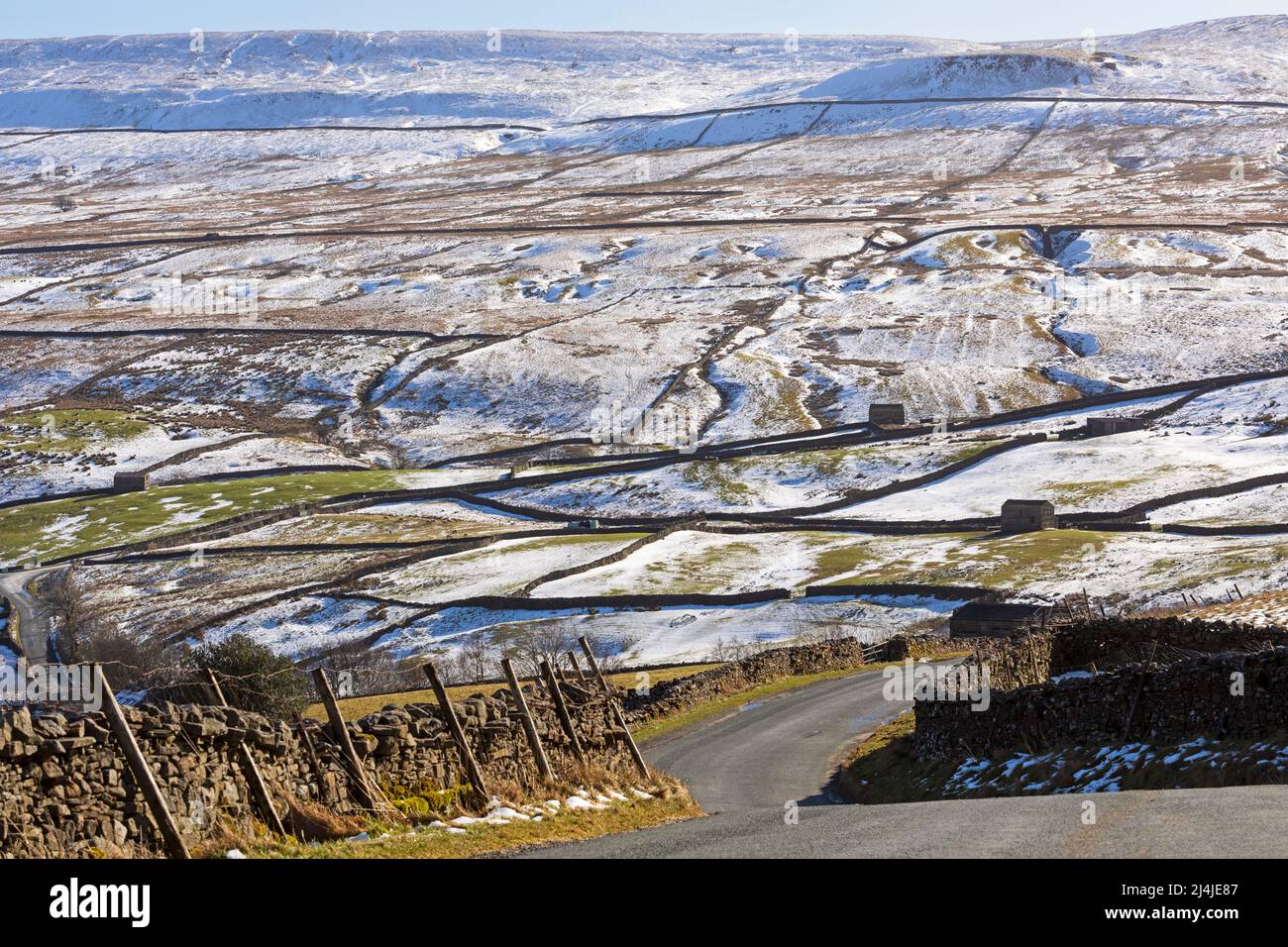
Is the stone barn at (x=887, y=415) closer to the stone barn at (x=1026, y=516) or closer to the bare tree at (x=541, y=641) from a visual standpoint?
the stone barn at (x=1026, y=516)

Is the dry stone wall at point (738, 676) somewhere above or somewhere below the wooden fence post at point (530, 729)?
below

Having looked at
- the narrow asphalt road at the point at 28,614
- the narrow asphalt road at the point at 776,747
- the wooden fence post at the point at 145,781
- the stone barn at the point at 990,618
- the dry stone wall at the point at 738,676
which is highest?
the wooden fence post at the point at 145,781

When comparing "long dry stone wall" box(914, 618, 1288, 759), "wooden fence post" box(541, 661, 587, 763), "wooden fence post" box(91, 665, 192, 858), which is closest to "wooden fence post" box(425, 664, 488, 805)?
"wooden fence post" box(541, 661, 587, 763)

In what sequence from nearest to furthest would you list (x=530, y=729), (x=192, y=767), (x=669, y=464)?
(x=192, y=767) → (x=530, y=729) → (x=669, y=464)

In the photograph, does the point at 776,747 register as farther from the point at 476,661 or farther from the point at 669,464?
the point at 669,464

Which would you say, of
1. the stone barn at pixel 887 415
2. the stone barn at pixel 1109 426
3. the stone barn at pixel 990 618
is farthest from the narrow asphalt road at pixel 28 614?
the stone barn at pixel 1109 426

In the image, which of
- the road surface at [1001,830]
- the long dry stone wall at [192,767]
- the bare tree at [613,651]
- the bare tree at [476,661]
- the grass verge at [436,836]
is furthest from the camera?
the bare tree at [613,651]

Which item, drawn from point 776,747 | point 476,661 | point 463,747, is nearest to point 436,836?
point 463,747
